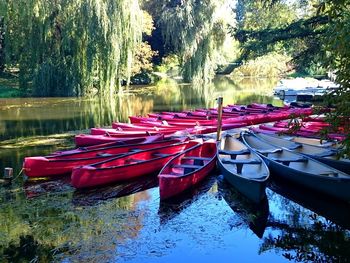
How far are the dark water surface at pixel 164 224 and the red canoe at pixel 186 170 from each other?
0.22 metres

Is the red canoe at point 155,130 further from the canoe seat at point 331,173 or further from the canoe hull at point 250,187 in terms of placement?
the canoe seat at point 331,173

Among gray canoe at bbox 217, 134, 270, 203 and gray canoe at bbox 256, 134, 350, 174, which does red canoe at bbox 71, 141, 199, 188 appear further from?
gray canoe at bbox 256, 134, 350, 174

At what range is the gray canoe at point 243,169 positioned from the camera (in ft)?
24.4

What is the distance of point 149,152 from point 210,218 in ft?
9.94

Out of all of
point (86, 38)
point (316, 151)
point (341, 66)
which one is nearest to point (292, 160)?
point (316, 151)

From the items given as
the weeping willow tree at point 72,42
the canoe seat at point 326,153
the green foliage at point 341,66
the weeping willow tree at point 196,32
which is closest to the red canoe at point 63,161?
the canoe seat at point 326,153

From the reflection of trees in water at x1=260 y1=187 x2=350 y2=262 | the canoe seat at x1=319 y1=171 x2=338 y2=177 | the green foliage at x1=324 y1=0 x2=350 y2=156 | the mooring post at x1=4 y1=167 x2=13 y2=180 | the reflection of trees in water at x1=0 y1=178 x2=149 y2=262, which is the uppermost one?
the green foliage at x1=324 y1=0 x2=350 y2=156

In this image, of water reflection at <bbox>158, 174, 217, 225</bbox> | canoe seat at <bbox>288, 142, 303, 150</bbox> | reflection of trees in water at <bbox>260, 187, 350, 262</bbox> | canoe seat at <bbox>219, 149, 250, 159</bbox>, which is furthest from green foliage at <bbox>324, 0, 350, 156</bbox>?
canoe seat at <bbox>288, 142, 303, 150</bbox>

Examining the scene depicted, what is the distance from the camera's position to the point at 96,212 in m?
7.48

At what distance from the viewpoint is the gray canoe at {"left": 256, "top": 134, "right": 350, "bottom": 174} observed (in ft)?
28.4

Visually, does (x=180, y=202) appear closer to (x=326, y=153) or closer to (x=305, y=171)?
(x=305, y=171)

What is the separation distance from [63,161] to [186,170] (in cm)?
272

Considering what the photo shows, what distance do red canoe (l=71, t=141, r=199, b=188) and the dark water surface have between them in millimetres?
183

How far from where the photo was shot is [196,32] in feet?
95.3
